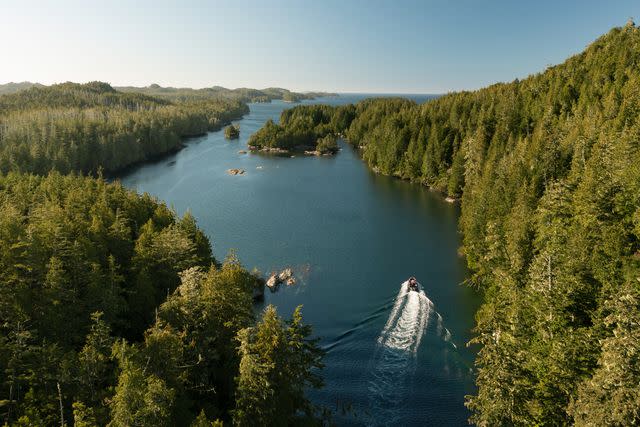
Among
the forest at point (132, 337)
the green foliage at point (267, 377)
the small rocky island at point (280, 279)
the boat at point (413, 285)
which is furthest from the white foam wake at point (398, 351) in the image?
the small rocky island at point (280, 279)

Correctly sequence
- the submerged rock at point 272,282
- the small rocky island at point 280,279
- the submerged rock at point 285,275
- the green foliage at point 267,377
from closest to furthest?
1. the green foliage at point 267,377
2. the submerged rock at point 272,282
3. the small rocky island at point 280,279
4. the submerged rock at point 285,275

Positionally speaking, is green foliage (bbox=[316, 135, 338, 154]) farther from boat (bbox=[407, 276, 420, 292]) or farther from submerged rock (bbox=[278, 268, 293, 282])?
boat (bbox=[407, 276, 420, 292])

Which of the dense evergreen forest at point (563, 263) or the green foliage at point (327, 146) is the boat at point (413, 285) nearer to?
the dense evergreen forest at point (563, 263)

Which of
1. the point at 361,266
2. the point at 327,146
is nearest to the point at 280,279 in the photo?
the point at 361,266

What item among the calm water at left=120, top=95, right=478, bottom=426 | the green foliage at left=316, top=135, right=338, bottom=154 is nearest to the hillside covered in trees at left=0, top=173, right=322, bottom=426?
the calm water at left=120, top=95, right=478, bottom=426

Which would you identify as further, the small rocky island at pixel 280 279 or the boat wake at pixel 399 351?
the small rocky island at pixel 280 279

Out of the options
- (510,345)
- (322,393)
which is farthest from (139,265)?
(510,345)

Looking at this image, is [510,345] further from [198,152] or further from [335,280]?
[198,152]

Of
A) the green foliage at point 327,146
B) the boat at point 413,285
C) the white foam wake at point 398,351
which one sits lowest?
the white foam wake at point 398,351
